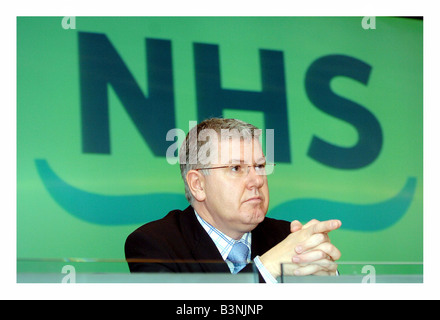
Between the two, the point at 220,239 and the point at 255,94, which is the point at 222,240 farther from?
the point at 255,94

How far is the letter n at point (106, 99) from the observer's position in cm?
218

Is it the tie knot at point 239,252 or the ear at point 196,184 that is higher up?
the ear at point 196,184

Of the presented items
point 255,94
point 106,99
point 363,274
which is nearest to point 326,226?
point 363,274

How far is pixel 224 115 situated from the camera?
218cm

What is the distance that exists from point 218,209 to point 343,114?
0.72 m

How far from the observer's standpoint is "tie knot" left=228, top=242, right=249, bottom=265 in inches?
79.4

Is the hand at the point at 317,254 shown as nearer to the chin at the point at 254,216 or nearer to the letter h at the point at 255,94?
the chin at the point at 254,216

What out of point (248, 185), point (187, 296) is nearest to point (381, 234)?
point (248, 185)

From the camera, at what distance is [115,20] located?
7.35 feet

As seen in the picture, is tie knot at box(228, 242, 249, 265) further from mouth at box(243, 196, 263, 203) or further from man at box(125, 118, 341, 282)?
mouth at box(243, 196, 263, 203)

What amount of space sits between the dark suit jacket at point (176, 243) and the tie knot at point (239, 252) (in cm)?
3

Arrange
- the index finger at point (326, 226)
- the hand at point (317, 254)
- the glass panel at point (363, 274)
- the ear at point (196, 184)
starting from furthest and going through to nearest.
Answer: the ear at point (196, 184) → the index finger at point (326, 226) → the hand at point (317, 254) → the glass panel at point (363, 274)

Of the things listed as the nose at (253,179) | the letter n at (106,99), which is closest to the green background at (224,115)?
the letter n at (106,99)

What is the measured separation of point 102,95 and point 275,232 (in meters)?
0.86
